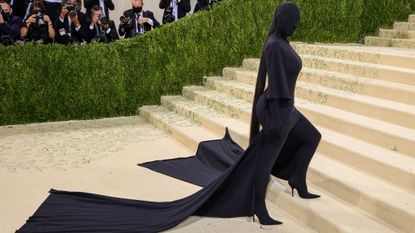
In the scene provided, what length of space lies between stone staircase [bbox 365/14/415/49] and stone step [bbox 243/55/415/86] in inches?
50.2

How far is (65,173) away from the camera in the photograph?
5.52 metres

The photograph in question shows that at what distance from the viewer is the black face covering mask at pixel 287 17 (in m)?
3.62

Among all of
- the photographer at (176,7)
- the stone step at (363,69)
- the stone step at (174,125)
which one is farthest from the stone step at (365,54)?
the photographer at (176,7)

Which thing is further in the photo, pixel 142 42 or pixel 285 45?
pixel 142 42

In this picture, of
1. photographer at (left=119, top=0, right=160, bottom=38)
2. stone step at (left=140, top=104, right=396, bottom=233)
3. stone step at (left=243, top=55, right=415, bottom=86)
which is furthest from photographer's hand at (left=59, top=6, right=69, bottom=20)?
stone step at (left=140, top=104, right=396, bottom=233)

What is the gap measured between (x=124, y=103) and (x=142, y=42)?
3.32ft

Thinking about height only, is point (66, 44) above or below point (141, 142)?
above

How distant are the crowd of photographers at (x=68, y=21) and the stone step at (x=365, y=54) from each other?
6.42 feet

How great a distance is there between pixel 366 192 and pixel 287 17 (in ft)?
4.87

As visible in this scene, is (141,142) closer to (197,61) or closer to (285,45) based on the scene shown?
(197,61)

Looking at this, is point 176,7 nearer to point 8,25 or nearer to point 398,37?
point 8,25

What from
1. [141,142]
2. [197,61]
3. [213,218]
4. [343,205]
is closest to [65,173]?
[141,142]

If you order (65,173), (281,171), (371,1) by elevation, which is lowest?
(65,173)

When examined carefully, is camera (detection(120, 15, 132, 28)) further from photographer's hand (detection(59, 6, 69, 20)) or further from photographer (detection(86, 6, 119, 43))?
photographer's hand (detection(59, 6, 69, 20))
